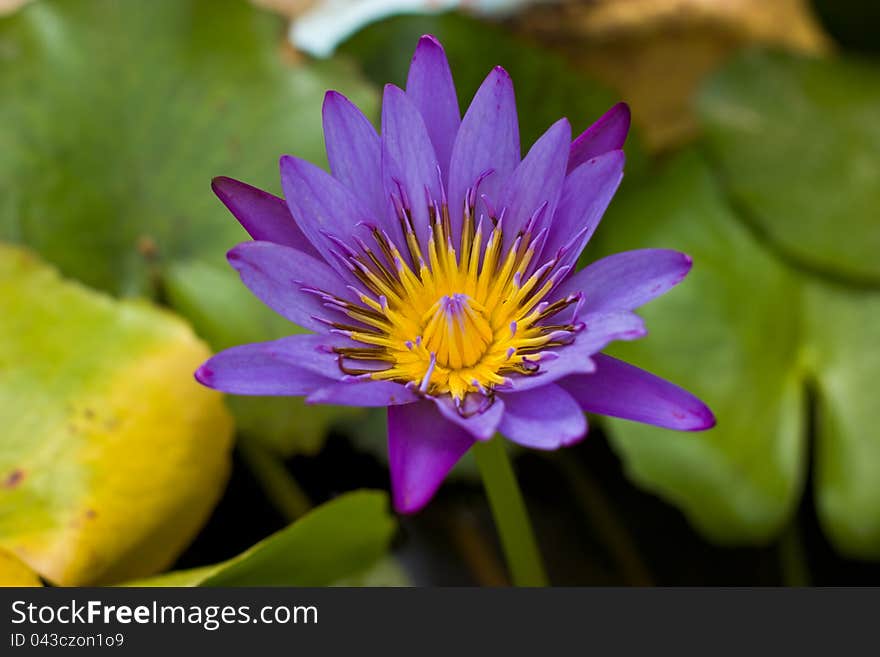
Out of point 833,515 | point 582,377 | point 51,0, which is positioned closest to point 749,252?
point 833,515

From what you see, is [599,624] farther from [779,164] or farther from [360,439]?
[779,164]

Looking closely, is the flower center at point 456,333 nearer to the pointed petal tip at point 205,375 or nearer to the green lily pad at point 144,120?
the pointed petal tip at point 205,375

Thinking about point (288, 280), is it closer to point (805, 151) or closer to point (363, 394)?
point (363, 394)

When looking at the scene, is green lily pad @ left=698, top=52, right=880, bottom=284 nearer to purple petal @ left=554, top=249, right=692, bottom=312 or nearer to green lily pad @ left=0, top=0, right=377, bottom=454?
green lily pad @ left=0, top=0, right=377, bottom=454

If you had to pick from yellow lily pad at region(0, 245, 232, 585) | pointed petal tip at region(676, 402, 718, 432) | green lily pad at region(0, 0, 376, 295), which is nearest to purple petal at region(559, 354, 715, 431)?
pointed petal tip at region(676, 402, 718, 432)
